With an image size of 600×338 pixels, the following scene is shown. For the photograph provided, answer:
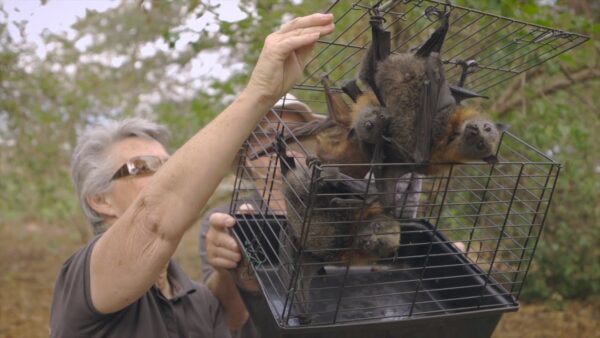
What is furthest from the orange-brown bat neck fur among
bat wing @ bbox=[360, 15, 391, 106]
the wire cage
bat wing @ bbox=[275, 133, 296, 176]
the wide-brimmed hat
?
the wide-brimmed hat

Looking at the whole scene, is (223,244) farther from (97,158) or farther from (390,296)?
(97,158)

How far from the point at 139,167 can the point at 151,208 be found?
0.91 m

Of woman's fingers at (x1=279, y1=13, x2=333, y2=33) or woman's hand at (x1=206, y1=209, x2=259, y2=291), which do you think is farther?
woman's hand at (x1=206, y1=209, x2=259, y2=291)

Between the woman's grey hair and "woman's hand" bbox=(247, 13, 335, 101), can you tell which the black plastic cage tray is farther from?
the woman's grey hair

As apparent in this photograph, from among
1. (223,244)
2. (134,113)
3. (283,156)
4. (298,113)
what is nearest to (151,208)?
(283,156)

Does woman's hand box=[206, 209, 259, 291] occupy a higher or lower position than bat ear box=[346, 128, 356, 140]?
lower

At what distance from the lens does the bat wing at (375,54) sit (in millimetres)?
1645

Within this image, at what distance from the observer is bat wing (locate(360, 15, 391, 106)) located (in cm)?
164

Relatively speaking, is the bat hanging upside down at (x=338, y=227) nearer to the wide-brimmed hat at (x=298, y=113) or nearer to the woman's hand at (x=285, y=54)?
the woman's hand at (x=285, y=54)

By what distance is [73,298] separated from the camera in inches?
74.2

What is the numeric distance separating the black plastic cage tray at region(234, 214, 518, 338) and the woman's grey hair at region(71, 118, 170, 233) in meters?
0.78

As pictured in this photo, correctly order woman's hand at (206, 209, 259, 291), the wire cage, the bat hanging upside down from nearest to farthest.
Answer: the wire cage, the bat hanging upside down, woman's hand at (206, 209, 259, 291)

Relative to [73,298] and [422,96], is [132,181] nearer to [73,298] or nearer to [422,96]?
[73,298]

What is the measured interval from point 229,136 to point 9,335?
536 centimetres
